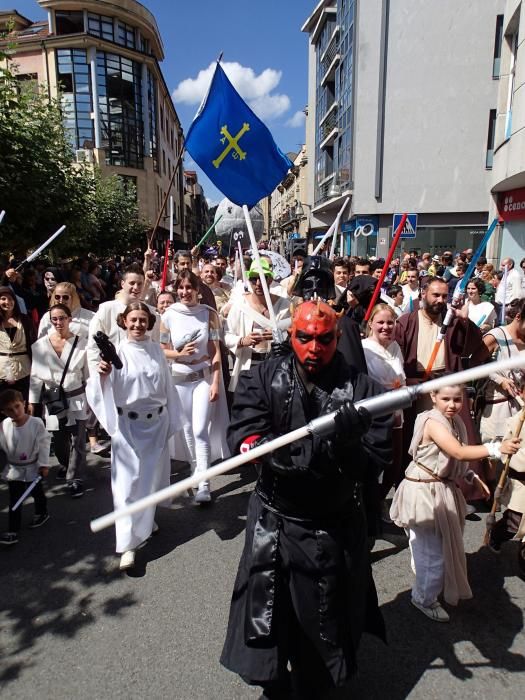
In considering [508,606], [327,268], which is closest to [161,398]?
[327,268]

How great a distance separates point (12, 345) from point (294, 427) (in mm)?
4340

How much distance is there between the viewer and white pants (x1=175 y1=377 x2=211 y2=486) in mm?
4645

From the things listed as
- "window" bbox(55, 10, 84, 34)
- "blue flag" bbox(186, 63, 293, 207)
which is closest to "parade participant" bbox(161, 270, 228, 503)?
"blue flag" bbox(186, 63, 293, 207)

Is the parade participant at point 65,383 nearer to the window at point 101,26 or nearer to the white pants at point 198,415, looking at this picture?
the white pants at point 198,415

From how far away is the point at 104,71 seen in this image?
35406mm

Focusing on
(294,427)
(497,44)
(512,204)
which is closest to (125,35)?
(497,44)

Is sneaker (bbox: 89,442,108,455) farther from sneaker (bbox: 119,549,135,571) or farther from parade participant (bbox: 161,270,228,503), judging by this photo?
sneaker (bbox: 119,549,135,571)

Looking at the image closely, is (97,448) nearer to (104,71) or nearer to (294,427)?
(294,427)

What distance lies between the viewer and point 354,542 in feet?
7.59

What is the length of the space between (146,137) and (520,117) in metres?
31.3

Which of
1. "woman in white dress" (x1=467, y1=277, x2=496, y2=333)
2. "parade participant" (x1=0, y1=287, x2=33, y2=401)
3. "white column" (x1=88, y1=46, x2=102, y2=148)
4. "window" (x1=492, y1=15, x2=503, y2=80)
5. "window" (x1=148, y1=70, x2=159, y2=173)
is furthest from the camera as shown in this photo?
"window" (x1=148, y1=70, x2=159, y2=173)

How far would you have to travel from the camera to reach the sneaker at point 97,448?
5.89 metres

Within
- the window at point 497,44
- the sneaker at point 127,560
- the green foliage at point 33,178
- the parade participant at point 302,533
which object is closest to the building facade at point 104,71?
the window at point 497,44

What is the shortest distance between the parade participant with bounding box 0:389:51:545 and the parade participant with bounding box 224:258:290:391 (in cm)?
188
